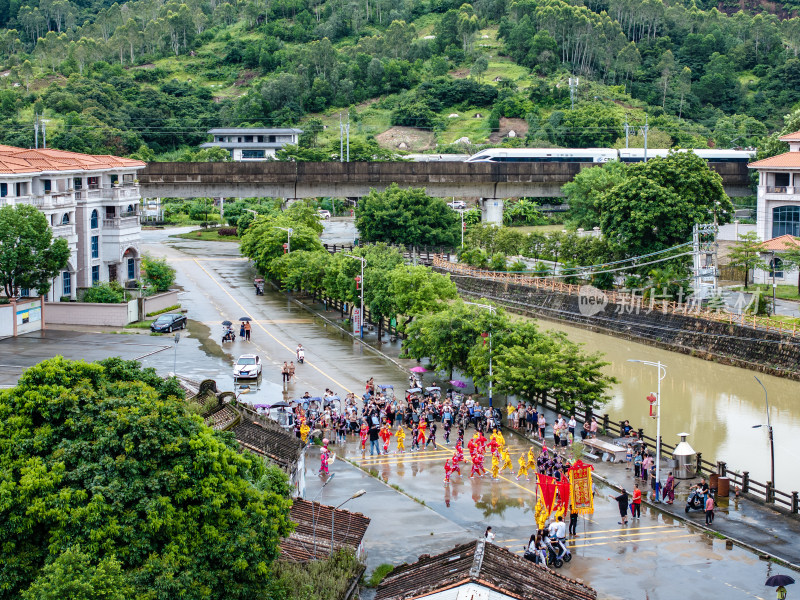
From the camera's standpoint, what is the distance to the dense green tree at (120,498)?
1855cm

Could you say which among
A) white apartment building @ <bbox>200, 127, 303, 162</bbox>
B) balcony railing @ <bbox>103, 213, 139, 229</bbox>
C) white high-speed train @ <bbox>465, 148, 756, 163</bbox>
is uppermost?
white apartment building @ <bbox>200, 127, 303, 162</bbox>

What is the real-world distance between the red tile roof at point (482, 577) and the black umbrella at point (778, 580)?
4978 millimetres

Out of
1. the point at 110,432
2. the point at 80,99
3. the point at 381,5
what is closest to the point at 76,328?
the point at 110,432

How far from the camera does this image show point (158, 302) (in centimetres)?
6188

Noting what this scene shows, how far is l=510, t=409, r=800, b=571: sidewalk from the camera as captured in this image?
27.8 m

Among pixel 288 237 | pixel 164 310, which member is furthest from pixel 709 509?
pixel 288 237

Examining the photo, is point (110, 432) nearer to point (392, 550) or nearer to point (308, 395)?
point (392, 550)

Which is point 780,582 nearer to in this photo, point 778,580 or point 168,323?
point 778,580

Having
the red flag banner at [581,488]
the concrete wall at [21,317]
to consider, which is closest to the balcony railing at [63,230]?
the concrete wall at [21,317]

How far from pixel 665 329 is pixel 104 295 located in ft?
102

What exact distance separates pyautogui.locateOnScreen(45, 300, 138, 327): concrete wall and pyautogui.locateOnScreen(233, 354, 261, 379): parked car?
507 inches

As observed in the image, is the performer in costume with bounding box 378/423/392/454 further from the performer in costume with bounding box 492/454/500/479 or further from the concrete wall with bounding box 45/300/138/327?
the concrete wall with bounding box 45/300/138/327

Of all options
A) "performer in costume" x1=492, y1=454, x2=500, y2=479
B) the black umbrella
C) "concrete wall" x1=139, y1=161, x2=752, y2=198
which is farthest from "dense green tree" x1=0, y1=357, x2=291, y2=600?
"concrete wall" x1=139, y1=161, x2=752, y2=198

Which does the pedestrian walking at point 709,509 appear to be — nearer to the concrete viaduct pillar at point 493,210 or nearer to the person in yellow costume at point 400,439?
the person in yellow costume at point 400,439
